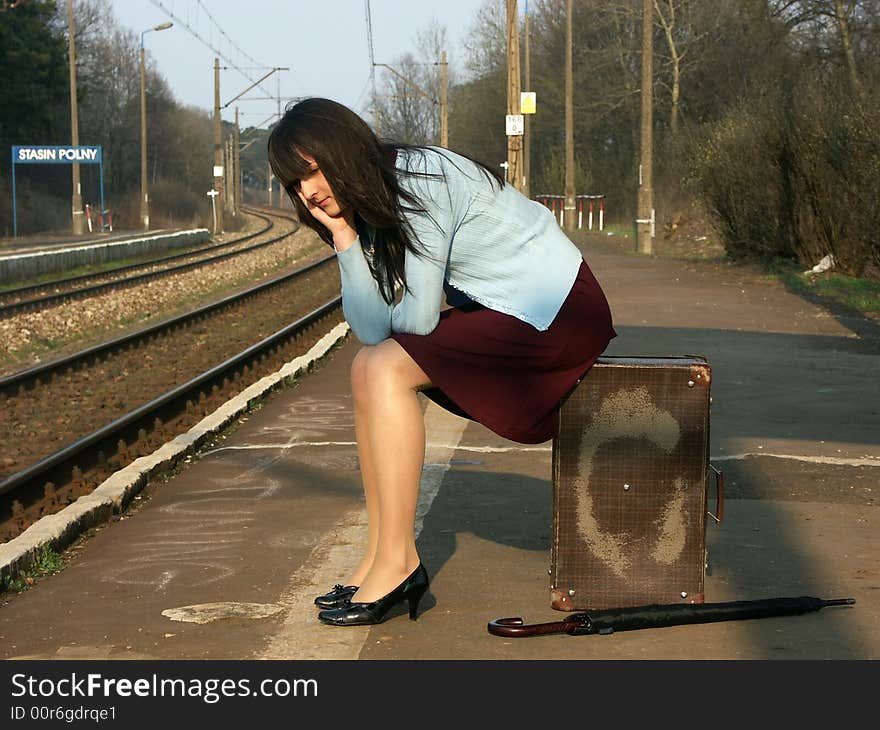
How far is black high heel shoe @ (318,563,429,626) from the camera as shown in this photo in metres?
4.09

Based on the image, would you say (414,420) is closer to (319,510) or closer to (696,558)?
(696,558)

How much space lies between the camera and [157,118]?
8850 cm

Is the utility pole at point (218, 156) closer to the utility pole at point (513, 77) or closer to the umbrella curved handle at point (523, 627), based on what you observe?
the utility pole at point (513, 77)

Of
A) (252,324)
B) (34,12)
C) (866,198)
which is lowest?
(252,324)

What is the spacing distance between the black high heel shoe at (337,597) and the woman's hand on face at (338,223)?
3.34 feet

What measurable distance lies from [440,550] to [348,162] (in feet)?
5.44

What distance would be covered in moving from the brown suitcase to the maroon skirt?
0.26 ft

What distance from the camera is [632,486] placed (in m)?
4.15

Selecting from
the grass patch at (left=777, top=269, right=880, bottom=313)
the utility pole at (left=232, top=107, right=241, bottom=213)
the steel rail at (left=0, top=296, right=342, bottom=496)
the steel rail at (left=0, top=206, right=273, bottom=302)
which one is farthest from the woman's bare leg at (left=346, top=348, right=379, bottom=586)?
the utility pole at (left=232, top=107, right=241, bottom=213)

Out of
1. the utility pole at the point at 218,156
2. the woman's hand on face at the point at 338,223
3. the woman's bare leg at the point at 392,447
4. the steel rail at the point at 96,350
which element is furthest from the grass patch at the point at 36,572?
the utility pole at the point at 218,156

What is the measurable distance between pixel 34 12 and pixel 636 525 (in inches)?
2189

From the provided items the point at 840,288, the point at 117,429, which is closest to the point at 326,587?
the point at 117,429

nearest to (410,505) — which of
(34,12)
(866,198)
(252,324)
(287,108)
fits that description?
(287,108)

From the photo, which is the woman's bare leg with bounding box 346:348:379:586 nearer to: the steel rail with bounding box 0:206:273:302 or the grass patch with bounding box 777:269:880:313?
the grass patch with bounding box 777:269:880:313
